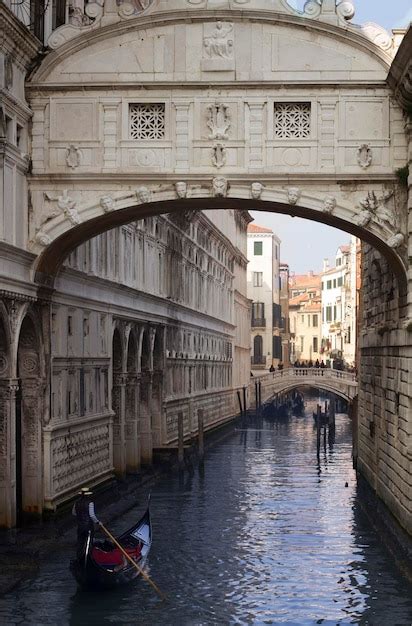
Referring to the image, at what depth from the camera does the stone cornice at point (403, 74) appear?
1594 cm

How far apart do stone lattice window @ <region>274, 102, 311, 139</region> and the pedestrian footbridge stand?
32.5m

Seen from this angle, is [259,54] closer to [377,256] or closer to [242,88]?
[242,88]

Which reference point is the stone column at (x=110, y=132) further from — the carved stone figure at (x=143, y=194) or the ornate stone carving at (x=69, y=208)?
the ornate stone carving at (x=69, y=208)

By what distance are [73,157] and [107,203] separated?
83 cm

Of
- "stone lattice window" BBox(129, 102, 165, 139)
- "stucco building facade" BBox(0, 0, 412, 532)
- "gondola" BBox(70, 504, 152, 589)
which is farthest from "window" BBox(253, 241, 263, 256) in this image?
"gondola" BBox(70, 504, 152, 589)

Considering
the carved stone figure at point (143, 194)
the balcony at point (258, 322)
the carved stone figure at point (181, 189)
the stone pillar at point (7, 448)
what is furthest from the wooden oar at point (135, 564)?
the balcony at point (258, 322)

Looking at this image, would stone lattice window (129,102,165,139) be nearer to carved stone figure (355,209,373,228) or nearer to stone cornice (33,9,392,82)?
stone cornice (33,9,392,82)

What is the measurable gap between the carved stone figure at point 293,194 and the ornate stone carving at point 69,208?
2.98 m

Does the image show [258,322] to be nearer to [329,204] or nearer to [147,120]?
[147,120]

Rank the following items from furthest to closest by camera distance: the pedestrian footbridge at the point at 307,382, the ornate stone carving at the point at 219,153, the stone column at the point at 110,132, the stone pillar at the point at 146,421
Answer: the pedestrian footbridge at the point at 307,382 → the stone pillar at the point at 146,421 → the stone column at the point at 110,132 → the ornate stone carving at the point at 219,153

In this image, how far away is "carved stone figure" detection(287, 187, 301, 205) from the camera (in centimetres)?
1784

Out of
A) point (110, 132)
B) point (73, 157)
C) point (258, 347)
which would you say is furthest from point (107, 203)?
point (258, 347)

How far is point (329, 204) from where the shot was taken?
17859 mm

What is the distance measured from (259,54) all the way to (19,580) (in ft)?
25.8
